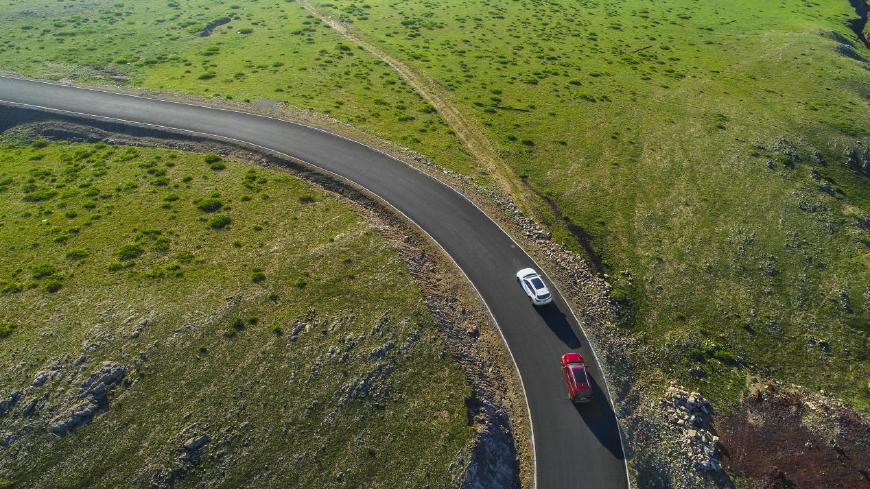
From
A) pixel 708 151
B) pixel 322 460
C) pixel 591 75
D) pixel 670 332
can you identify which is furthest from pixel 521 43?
pixel 322 460

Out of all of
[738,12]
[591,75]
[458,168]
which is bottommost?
[458,168]

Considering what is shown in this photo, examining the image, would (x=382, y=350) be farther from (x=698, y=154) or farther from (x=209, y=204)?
(x=698, y=154)

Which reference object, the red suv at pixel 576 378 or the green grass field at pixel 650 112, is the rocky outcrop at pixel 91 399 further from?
the green grass field at pixel 650 112

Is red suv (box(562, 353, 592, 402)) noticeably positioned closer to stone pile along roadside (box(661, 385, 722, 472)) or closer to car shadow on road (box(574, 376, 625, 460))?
car shadow on road (box(574, 376, 625, 460))

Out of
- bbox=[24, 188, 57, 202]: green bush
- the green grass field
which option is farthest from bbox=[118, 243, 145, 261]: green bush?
the green grass field

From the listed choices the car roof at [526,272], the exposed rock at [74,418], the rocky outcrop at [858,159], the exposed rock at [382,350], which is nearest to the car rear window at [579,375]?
the car roof at [526,272]

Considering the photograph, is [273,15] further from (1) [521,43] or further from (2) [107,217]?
(2) [107,217]

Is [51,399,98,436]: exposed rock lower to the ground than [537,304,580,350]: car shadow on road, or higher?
lower
